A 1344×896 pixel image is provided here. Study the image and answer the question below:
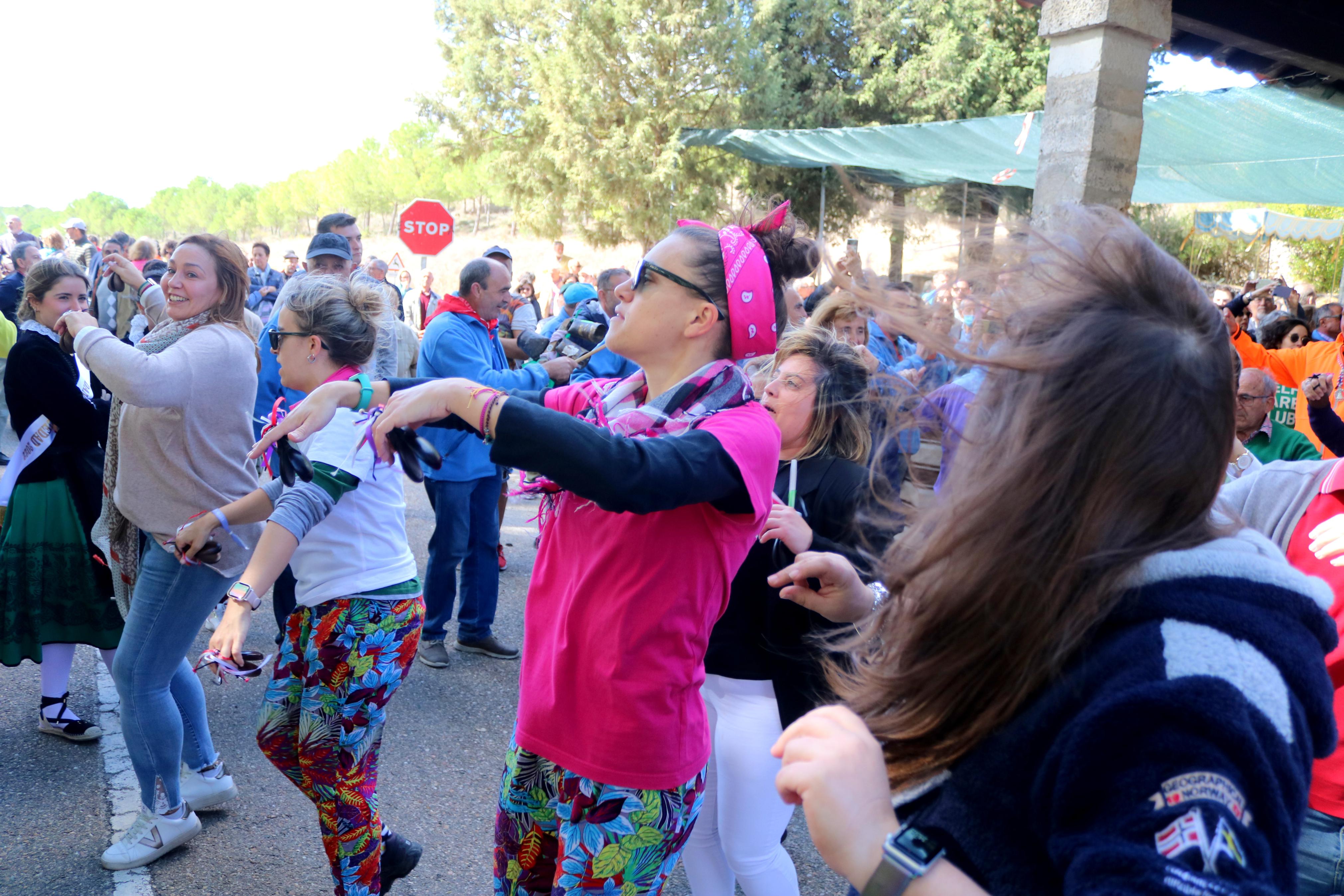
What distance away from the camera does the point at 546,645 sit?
1879mm

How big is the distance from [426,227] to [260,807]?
13.8 metres

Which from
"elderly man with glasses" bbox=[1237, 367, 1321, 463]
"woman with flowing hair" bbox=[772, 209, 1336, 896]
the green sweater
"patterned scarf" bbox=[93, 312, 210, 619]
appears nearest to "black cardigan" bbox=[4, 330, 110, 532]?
"patterned scarf" bbox=[93, 312, 210, 619]

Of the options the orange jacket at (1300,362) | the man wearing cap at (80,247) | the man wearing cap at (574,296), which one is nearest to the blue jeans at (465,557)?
the man wearing cap at (574,296)

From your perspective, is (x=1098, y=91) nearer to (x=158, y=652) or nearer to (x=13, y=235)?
(x=158, y=652)

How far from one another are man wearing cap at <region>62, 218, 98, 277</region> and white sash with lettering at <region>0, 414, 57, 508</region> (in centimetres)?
840

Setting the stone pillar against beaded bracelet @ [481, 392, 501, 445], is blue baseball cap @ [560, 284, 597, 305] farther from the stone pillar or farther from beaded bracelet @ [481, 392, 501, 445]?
beaded bracelet @ [481, 392, 501, 445]

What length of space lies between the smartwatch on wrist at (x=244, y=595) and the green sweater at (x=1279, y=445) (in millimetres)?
4311

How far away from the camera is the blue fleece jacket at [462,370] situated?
4863 mm

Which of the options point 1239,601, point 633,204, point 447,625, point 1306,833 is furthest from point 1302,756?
point 633,204

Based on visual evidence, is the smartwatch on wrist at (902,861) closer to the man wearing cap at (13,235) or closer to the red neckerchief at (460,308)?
the red neckerchief at (460,308)

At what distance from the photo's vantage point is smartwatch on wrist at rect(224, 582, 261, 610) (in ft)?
7.68

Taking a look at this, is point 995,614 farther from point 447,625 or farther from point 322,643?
point 447,625

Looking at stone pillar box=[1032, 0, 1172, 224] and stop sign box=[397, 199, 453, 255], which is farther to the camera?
stop sign box=[397, 199, 453, 255]

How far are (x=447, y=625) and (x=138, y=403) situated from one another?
302cm
